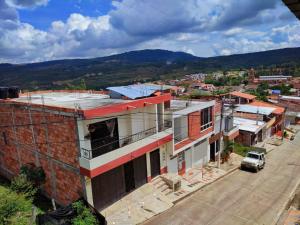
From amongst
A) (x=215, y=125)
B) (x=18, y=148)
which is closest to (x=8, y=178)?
(x=18, y=148)

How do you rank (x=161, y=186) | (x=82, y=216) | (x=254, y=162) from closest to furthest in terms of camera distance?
(x=82, y=216), (x=161, y=186), (x=254, y=162)

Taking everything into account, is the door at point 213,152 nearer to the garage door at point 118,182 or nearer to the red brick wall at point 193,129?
the red brick wall at point 193,129

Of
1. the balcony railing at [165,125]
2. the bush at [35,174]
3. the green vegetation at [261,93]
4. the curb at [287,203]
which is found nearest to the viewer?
the curb at [287,203]

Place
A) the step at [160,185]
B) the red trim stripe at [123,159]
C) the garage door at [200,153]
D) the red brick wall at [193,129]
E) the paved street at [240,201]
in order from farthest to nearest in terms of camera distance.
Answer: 1. the garage door at [200,153]
2. the red brick wall at [193,129]
3. the step at [160,185]
4. the paved street at [240,201]
5. the red trim stripe at [123,159]

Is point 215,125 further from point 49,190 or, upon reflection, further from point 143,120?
point 49,190

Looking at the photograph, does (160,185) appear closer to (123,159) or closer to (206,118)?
(123,159)

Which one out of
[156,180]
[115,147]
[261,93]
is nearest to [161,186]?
[156,180]

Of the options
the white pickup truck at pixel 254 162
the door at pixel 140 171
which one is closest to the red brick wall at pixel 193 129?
the door at pixel 140 171
